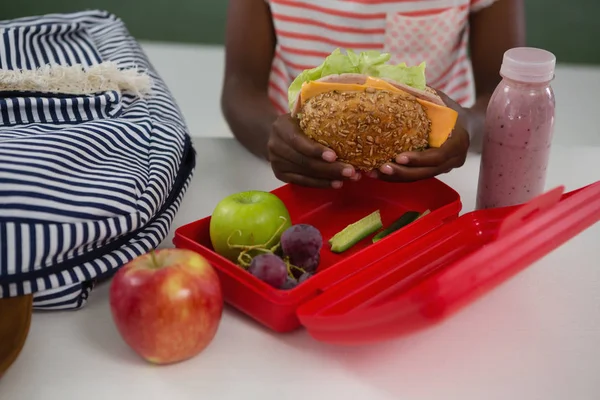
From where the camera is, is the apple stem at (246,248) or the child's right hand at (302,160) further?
the child's right hand at (302,160)

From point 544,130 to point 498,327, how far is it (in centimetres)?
27

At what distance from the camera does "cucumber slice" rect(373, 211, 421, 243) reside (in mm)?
936

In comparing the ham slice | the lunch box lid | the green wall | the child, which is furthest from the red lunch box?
the green wall

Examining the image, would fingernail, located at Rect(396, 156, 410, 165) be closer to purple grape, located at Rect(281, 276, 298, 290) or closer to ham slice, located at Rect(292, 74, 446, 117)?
ham slice, located at Rect(292, 74, 446, 117)

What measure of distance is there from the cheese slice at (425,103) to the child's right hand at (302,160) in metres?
0.06

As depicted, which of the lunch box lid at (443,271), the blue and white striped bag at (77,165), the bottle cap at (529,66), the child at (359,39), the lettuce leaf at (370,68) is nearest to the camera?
the lunch box lid at (443,271)

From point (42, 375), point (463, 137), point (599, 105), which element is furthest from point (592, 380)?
point (599, 105)

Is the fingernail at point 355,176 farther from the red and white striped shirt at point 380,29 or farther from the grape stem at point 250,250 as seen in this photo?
the red and white striped shirt at point 380,29

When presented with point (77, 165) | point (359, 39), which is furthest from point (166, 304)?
point (359, 39)

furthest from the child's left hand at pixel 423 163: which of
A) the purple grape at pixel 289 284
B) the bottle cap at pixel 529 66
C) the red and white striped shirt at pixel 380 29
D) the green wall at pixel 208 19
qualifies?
the green wall at pixel 208 19

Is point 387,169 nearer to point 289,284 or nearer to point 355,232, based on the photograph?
point 355,232

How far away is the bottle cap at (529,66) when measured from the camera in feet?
2.90

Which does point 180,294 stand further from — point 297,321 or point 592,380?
point 592,380

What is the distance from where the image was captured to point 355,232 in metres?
0.94
